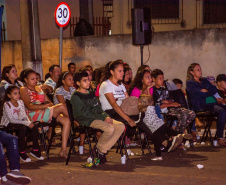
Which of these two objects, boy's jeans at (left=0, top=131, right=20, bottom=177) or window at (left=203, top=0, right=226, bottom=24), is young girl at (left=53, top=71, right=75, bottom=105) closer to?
boy's jeans at (left=0, top=131, right=20, bottom=177)

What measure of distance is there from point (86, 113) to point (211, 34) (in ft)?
22.9

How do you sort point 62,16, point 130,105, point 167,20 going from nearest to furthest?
point 130,105, point 62,16, point 167,20

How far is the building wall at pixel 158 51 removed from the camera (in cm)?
1507

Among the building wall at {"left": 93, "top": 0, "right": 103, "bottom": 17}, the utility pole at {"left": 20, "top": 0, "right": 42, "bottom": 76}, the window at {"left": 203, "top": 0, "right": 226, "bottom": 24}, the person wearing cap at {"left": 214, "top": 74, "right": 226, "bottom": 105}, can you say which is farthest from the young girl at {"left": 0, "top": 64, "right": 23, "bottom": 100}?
the building wall at {"left": 93, "top": 0, "right": 103, "bottom": 17}

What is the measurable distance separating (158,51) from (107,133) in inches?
283

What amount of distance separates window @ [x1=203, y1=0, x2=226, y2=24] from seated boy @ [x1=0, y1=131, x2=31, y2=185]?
15311 mm

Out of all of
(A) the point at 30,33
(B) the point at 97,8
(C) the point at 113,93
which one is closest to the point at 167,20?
(B) the point at 97,8

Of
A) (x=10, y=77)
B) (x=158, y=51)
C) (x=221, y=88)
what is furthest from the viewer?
(x=158, y=51)

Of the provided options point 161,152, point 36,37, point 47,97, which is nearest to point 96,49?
point 36,37

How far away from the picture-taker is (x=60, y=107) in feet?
33.0

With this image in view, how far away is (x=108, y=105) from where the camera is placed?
31.3 feet

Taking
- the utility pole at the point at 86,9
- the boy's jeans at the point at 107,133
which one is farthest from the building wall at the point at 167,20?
the boy's jeans at the point at 107,133

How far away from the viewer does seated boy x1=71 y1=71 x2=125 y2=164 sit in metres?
9.01

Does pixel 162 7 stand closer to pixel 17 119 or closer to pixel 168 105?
pixel 168 105
